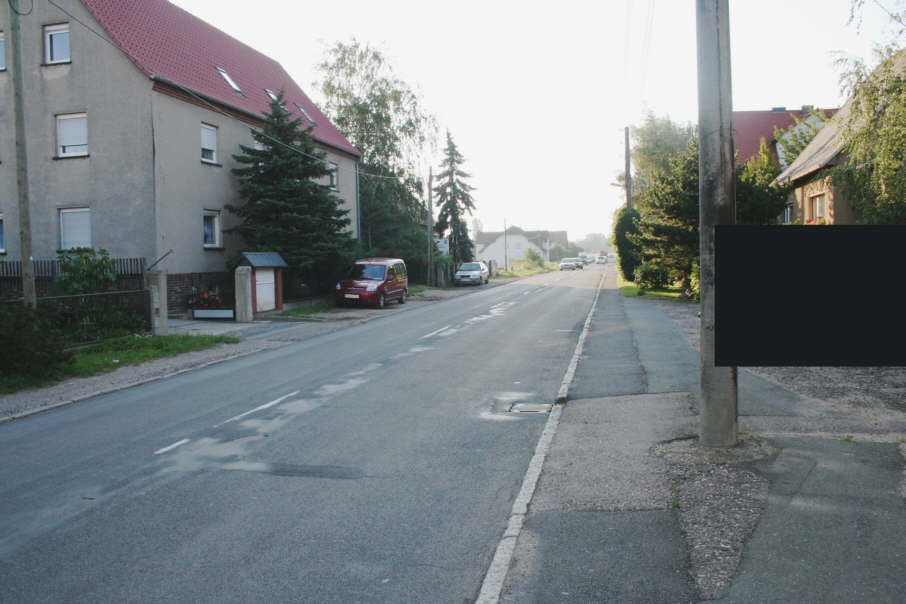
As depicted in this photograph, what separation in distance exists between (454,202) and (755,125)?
25229 mm

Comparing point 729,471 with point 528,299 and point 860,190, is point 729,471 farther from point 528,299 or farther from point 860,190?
point 528,299

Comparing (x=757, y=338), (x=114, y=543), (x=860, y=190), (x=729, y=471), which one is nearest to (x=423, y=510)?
(x=114, y=543)

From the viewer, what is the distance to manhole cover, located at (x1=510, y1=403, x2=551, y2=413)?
27.5ft

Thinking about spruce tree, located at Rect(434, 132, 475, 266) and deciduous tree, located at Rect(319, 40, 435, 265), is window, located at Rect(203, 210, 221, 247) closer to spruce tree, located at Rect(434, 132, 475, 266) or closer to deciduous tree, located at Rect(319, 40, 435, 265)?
deciduous tree, located at Rect(319, 40, 435, 265)

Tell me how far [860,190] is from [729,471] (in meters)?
10.8

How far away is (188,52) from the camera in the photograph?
2578cm

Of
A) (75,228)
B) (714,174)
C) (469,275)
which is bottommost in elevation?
(469,275)

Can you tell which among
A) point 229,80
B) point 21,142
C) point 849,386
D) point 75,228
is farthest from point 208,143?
point 849,386

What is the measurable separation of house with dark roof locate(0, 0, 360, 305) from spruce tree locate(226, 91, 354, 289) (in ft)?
3.97

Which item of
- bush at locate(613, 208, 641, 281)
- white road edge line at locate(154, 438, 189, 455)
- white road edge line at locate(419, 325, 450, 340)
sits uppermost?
bush at locate(613, 208, 641, 281)

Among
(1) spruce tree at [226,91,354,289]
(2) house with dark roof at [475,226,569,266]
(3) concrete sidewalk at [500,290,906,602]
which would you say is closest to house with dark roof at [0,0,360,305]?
(1) spruce tree at [226,91,354,289]

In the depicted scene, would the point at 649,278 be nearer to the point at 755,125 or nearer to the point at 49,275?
the point at 49,275

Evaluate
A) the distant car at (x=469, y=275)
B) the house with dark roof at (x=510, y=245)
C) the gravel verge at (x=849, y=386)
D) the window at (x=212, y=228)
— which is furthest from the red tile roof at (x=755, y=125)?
the house with dark roof at (x=510, y=245)

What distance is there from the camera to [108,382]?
11039mm
